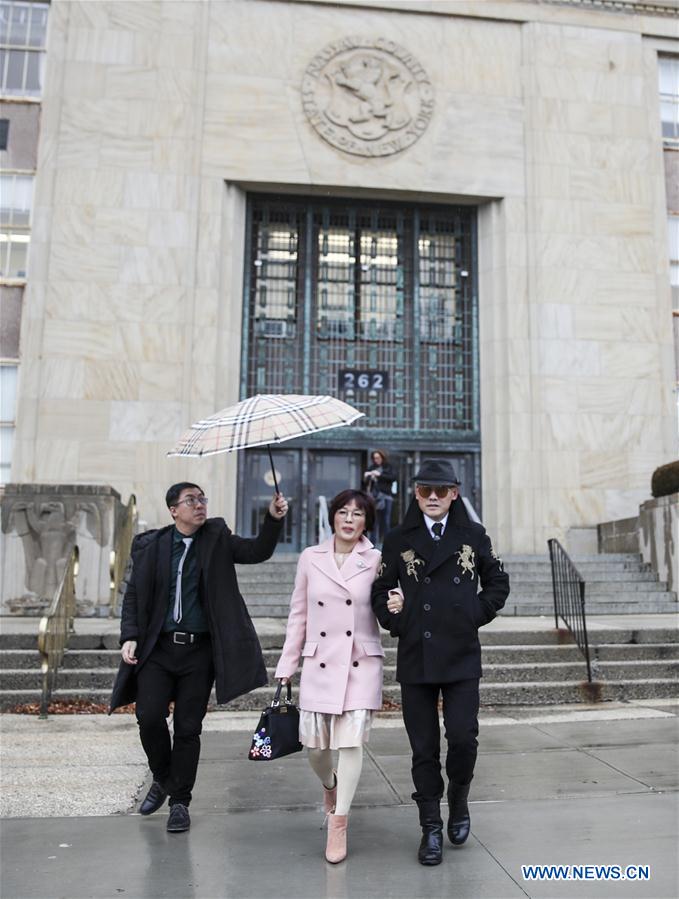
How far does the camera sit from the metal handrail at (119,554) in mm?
10609

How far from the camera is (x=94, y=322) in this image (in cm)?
1534

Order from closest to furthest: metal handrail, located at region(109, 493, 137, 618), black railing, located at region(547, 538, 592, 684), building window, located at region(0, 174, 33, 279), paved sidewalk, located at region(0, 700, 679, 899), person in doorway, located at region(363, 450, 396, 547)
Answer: paved sidewalk, located at region(0, 700, 679, 899)
black railing, located at region(547, 538, 592, 684)
metal handrail, located at region(109, 493, 137, 618)
person in doorway, located at region(363, 450, 396, 547)
building window, located at region(0, 174, 33, 279)

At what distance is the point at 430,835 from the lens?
4012 mm

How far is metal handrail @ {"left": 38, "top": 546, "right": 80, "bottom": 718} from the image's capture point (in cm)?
764

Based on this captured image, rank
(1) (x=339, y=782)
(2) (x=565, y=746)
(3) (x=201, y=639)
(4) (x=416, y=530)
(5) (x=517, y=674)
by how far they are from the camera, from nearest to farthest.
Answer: (1) (x=339, y=782), (4) (x=416, y=530), (3) (x=201, y=639), (2) (x=565, y=746), (5) (x=517, y=674)

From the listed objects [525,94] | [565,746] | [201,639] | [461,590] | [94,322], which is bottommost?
[565,746]

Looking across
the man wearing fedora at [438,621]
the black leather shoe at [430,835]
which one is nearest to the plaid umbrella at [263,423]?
the man wearing fedora at [438,621]

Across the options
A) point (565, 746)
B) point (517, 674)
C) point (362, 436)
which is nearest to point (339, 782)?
point (565, 746)

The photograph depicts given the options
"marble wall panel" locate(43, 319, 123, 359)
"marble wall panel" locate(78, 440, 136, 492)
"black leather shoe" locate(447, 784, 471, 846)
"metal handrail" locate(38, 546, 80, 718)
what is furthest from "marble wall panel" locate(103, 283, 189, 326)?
"black leather shoe" locate(447, 784, 471, 846)

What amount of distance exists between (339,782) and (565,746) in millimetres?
3038

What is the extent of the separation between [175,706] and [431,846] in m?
1.64

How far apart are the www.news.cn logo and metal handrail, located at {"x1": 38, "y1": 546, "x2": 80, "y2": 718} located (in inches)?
206

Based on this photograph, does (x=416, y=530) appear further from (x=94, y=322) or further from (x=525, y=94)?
(x=525, y=94)

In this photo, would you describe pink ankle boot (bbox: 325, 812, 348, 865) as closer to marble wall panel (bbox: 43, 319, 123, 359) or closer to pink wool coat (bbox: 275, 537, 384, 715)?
pink wool coat (bbox: 275, 537, 384, 715)
